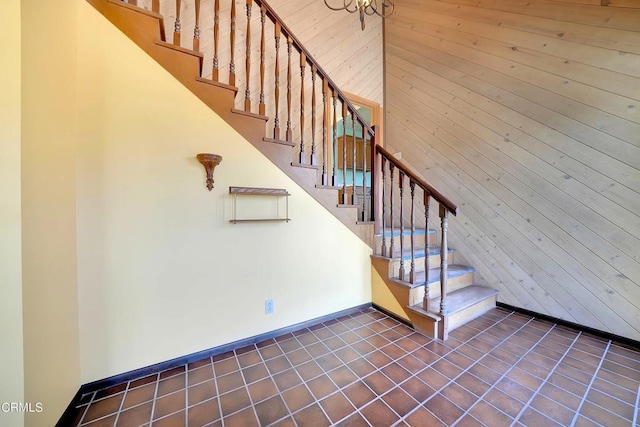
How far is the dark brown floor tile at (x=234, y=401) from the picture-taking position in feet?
4.19

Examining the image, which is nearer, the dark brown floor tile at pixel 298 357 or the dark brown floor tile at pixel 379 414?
the dark brown floor tile at pixel 379 414

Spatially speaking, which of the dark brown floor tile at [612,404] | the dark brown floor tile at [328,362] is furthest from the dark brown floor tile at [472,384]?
the dark brown floor tile at [328,362]

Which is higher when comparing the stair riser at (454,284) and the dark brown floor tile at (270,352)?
the stair riser at (454,284)

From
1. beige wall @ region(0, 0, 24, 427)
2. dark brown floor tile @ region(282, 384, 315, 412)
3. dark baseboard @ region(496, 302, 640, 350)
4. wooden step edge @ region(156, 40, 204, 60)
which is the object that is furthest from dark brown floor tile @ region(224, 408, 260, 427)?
dark baseboard @ region(496, 302, 640, 350)

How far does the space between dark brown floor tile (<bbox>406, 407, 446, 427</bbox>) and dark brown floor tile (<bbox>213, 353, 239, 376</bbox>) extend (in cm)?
111

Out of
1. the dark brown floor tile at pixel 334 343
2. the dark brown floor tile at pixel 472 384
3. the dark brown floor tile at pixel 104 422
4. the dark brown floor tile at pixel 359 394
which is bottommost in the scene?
the dark brown floor tile at pixel 104 422

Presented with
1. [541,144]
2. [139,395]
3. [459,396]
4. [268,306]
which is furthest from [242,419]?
[541,144]

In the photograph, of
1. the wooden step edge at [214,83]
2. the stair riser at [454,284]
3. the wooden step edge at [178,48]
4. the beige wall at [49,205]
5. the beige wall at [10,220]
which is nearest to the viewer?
the beige wall at [10,220]

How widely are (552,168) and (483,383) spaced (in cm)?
198

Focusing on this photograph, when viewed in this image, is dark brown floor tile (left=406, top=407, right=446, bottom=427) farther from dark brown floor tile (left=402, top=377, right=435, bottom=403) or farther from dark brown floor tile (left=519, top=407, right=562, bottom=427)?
dark brown floor tile (left=519, top=407, right=562, bottom=427)

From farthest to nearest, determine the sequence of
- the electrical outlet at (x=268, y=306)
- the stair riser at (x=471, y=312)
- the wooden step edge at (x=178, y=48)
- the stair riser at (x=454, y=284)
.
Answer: the stair riser at (x=454, y=284), the stair riser at (x=471, y=312), the electrical outlet at (x=268, y=306), the wooden step edge at (x=178, y=48)

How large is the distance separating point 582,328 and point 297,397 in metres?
2.54

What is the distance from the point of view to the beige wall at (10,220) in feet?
2.69

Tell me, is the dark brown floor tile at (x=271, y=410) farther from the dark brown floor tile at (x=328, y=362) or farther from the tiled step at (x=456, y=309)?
the tiled step at (x=456, y=309)
